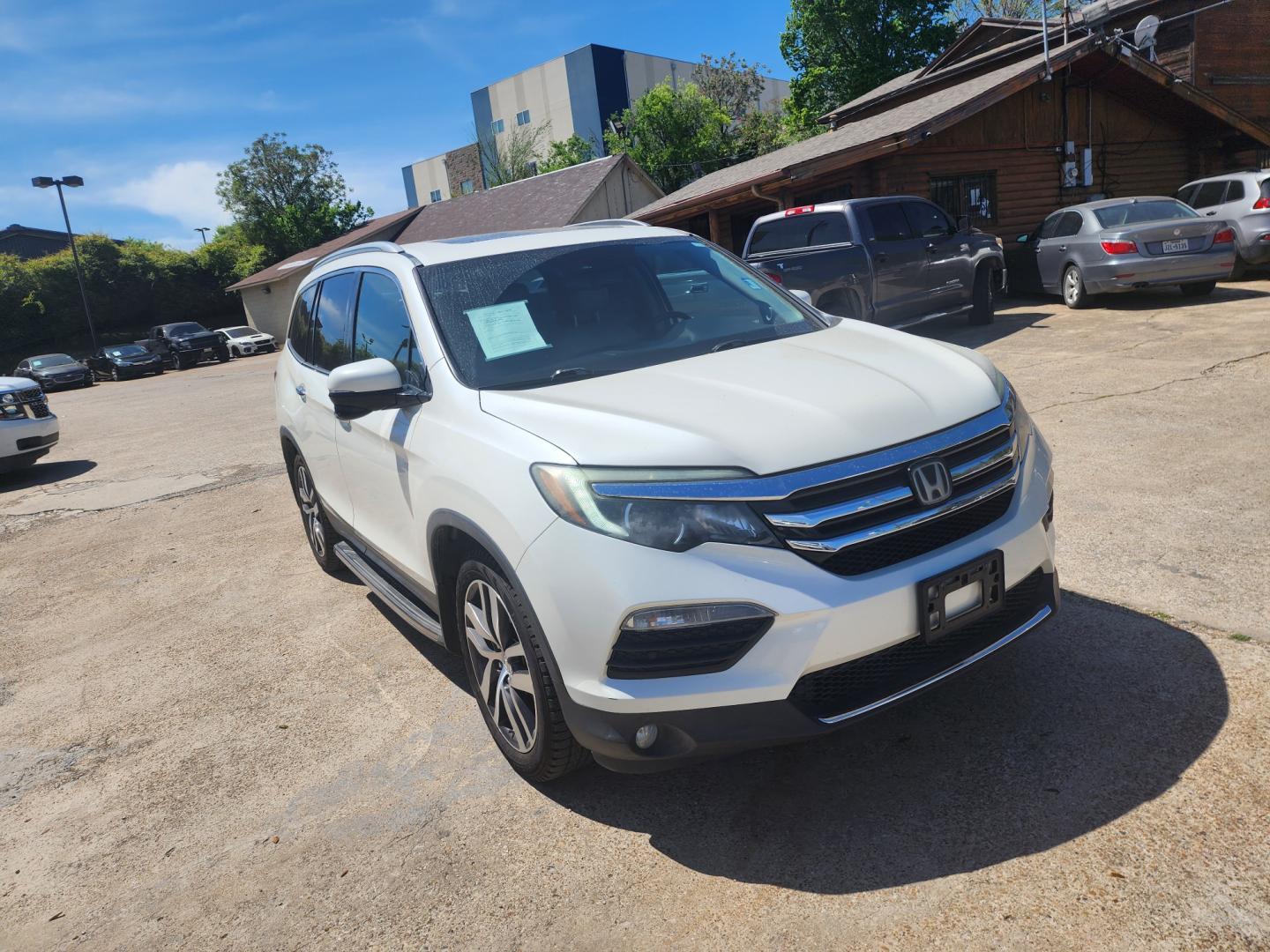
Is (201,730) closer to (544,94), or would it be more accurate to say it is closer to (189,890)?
(189,890)

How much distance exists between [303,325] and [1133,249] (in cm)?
1098

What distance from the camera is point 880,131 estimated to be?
53.3 feet

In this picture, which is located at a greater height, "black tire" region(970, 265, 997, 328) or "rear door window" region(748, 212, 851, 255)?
Result: "rear door window" region(748, 212, 851, 255)

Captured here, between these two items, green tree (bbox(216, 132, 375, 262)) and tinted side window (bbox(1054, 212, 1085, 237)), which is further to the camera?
green tree (bbox(216, 132, 375, 262))

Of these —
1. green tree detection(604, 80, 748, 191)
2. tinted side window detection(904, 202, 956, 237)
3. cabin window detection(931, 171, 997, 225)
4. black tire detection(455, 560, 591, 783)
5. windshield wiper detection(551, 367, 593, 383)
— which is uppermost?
green tree detection(604, 80, 748, 191)

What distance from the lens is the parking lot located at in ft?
7.83

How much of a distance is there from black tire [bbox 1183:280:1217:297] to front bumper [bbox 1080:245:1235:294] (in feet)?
1.52

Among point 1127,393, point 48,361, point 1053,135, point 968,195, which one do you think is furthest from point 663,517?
point 48,361

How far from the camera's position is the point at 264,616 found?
207 inches

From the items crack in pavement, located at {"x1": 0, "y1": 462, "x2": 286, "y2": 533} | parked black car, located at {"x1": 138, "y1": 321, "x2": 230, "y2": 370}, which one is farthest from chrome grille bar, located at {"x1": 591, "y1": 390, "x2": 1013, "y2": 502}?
parked black car, located at {"x1": 138, "y1": 321, "x2": 230, "y2": 370}

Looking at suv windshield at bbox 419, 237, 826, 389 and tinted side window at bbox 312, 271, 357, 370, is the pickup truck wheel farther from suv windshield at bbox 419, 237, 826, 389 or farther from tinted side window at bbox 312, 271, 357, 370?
tinted side window at bbox 312, 271, 357, 370

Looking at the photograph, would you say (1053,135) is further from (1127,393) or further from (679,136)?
(679,136)

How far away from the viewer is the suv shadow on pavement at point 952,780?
2.56 metres

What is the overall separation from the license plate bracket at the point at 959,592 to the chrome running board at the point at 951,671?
125 mm
